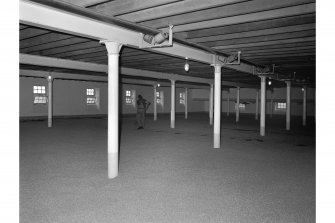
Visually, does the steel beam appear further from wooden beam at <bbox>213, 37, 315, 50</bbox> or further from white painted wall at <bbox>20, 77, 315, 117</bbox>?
white painted wall at <bbox>20, 77, 315, 117</bbox>

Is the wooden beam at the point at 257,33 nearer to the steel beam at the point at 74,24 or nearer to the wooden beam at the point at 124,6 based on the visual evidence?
the steel beam at the point at 74,24

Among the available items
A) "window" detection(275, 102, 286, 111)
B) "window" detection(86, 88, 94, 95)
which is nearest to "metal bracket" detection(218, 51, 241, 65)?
"window" detection(86, 88, 94, 95)

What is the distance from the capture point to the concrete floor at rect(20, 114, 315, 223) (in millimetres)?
3781

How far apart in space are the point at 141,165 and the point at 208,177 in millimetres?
1680

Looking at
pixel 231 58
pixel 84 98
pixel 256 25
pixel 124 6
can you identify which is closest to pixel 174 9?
pixel 124 6

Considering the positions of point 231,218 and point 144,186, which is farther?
point 144,186

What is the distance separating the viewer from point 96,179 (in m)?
5.39

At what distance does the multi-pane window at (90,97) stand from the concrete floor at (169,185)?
49.4ft

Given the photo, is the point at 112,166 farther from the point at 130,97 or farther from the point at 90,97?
the point at 130,97

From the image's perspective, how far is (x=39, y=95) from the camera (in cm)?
2039
